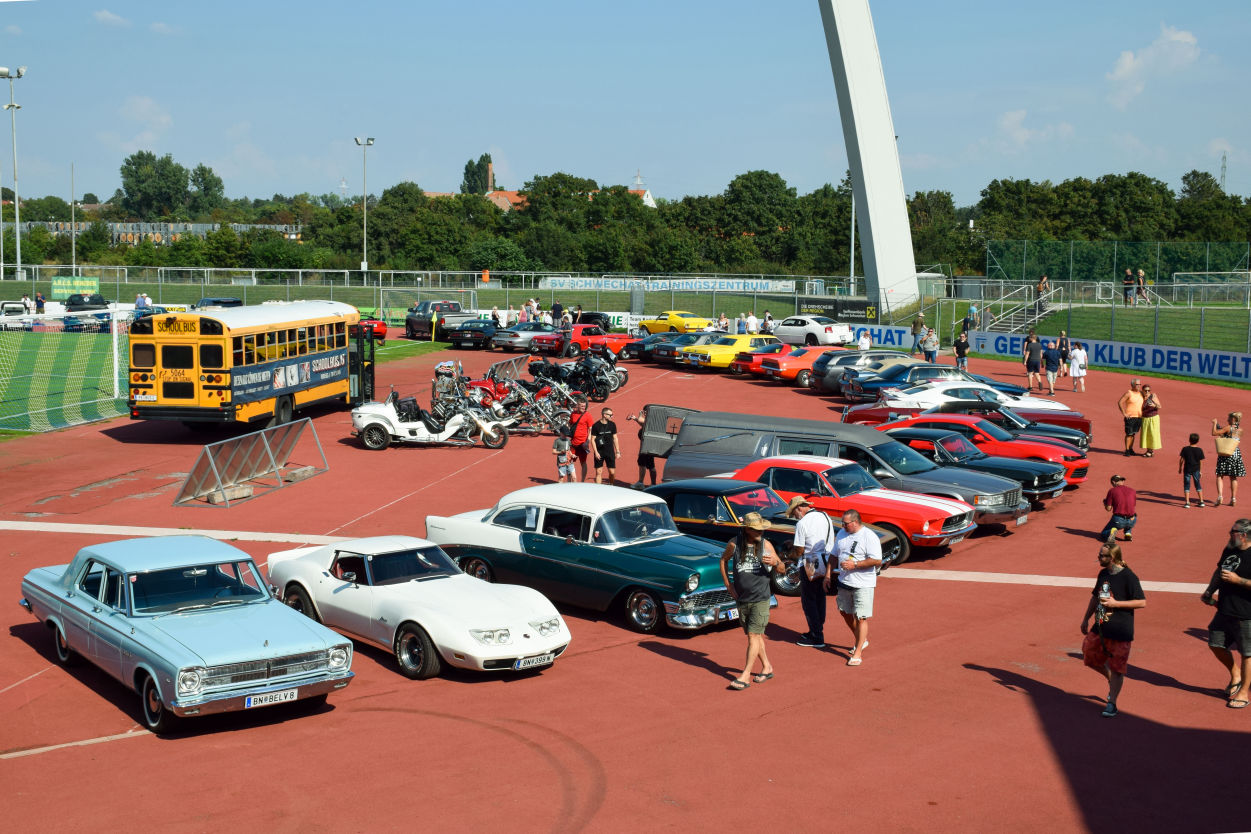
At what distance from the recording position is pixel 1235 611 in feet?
32.0

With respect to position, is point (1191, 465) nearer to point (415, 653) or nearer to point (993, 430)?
point (993, 430)

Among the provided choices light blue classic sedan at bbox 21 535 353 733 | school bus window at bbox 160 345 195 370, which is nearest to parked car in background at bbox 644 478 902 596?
light blue classic sedan at bbox 21 535 353 733

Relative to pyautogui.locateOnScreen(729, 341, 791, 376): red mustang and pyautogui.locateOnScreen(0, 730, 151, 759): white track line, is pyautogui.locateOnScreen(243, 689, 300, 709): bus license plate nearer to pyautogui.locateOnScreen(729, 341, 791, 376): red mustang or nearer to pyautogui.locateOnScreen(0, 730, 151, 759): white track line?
pyautogui.locateOnScreen(0, 730, 151, 759): white track line

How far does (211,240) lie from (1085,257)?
7457 cm

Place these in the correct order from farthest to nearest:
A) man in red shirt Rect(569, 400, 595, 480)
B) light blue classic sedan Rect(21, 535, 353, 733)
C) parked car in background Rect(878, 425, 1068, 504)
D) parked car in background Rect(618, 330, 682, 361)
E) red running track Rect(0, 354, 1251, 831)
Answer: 1. parked car in background Rect(618, 330, 682, 361)
2. man in red shirt Rect(569, 400, 595, 480)
3. parked car in background Rect(878, 425, 1068, 504)
4. light blue classic sedan Rect(21, 535, 353, 733)
5. red running track Rect(0, 354, 1251, 831)

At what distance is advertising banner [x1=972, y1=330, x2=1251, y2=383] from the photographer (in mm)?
39219

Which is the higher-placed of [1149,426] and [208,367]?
[208,367]

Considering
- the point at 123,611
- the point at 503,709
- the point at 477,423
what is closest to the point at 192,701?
the point at 123,611

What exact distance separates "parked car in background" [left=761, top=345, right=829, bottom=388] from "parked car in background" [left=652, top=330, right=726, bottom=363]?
3.91 meters

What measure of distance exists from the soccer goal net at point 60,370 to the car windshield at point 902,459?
20.3 metres

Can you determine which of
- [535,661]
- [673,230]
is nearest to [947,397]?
[535,661]

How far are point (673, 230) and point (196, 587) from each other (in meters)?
99.8

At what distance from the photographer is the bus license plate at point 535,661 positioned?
10570 millimetres

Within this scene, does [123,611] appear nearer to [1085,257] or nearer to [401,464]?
[401,464]
